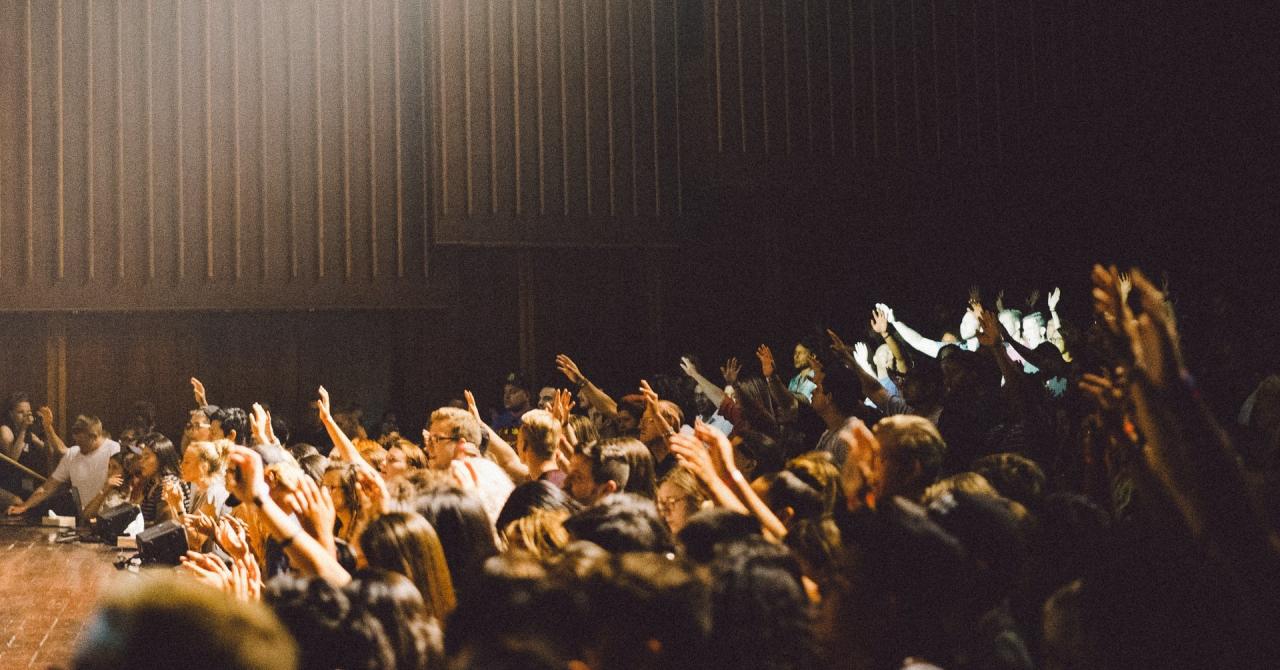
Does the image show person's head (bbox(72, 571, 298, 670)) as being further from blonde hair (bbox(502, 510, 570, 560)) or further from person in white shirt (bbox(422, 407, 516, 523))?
person in white shirt (bbox(422, 407, 516, 523))

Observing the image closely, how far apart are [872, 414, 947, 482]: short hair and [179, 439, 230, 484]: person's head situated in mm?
3535

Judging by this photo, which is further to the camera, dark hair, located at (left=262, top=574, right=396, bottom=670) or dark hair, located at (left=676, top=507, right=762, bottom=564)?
dark hair, located at (left=676, top=507, right=762, bottom=564)

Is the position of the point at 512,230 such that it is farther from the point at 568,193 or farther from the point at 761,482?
the point at 761,482

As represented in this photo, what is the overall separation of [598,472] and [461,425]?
4.65 ft

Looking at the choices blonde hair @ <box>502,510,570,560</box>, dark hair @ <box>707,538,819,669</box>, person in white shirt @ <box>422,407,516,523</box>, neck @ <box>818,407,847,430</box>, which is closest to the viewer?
dark hair @ <box>707,538,819,669</box>

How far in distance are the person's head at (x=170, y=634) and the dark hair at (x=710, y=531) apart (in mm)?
1706

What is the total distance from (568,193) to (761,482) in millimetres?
8726

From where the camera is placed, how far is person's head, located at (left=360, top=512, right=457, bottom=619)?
2840 mm

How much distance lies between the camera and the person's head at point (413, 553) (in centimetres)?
284

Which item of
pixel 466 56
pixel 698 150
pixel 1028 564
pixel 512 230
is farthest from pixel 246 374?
pixel 1028 564

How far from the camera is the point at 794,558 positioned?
280 centimetres

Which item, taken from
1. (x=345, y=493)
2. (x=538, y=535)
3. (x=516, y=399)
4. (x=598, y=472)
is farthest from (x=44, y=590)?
(x=538, y=535)

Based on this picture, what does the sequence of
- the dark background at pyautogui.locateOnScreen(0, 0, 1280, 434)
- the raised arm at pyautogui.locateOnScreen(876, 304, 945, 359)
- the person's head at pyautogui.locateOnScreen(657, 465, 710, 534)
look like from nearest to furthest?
the person's head at pyautogui.locateOnScreen(657, 465, 710, 534)
the raised arm at pyautogui.locateOnScreen(876, 304, 945, 359)
the dark background at pyautogui.locateOnScreen(0, 0, 1280, 434)

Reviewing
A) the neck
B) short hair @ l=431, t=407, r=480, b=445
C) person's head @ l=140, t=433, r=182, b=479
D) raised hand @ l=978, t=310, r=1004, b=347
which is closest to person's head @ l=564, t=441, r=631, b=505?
short hair @ l=431, t=407, r=480, b=445
